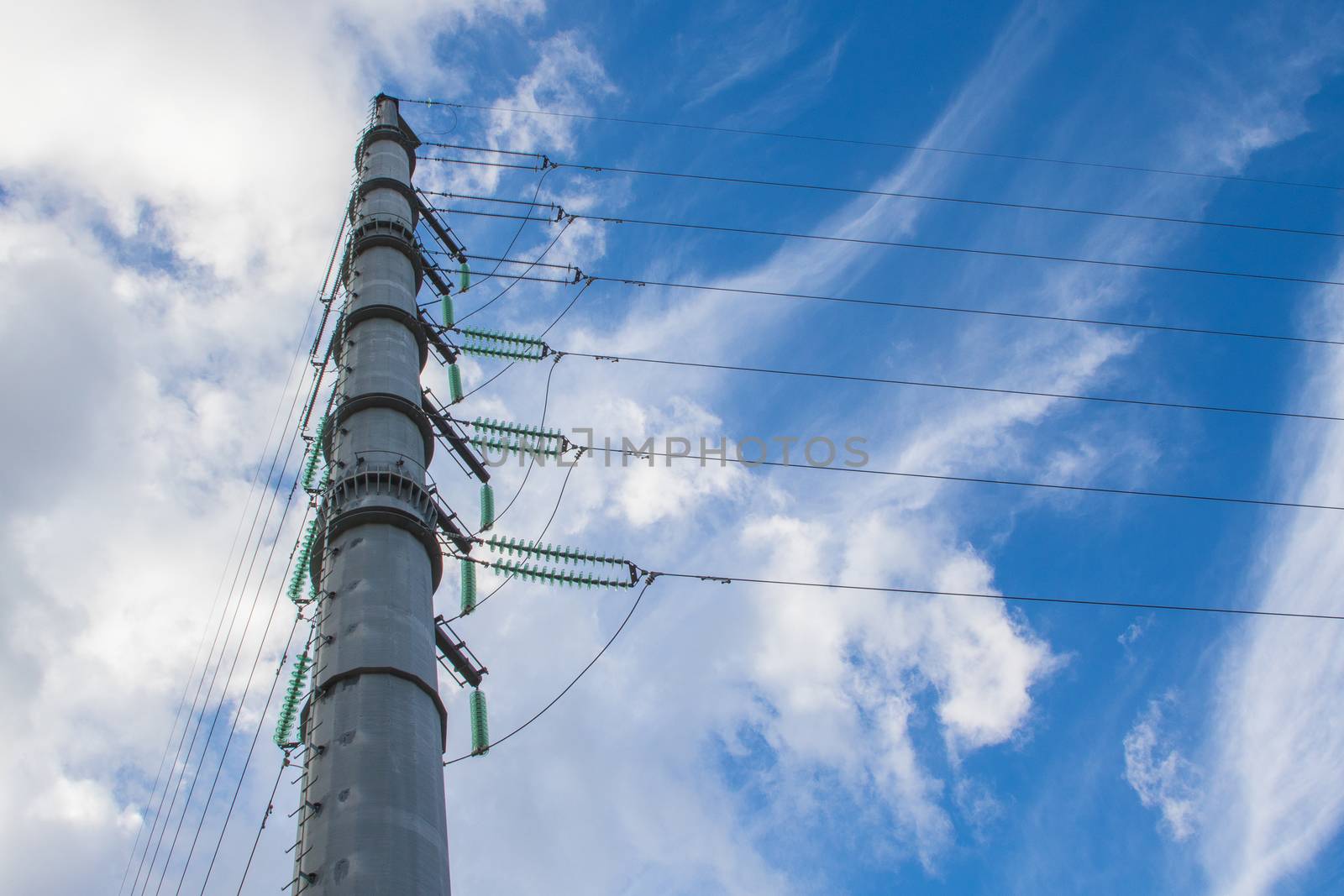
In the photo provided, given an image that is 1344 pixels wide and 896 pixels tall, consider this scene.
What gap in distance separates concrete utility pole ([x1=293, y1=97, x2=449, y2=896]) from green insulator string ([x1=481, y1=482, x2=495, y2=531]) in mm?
1770

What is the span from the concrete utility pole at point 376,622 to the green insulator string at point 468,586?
79cm

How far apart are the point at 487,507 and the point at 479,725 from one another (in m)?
5.89

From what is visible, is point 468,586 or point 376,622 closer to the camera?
point 376,622

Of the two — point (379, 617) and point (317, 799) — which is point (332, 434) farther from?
point (317, 799)

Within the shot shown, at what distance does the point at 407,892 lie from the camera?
56.5ft

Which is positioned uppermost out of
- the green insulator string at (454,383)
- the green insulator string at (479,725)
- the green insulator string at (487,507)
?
the green insulator string at (454,383)

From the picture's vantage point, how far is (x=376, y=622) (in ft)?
69.7

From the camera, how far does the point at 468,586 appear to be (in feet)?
83.8

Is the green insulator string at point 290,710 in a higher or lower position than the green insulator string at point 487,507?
lower

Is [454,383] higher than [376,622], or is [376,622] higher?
[454,383]

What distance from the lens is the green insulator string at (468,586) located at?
25.4 metres

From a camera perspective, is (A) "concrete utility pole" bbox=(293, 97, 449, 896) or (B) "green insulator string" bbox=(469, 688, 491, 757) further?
Result: (B) "green insulator string" bbox=(469, 688, 491, 757)

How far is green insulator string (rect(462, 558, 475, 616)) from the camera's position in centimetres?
2544

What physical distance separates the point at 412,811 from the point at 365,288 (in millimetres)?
16311
